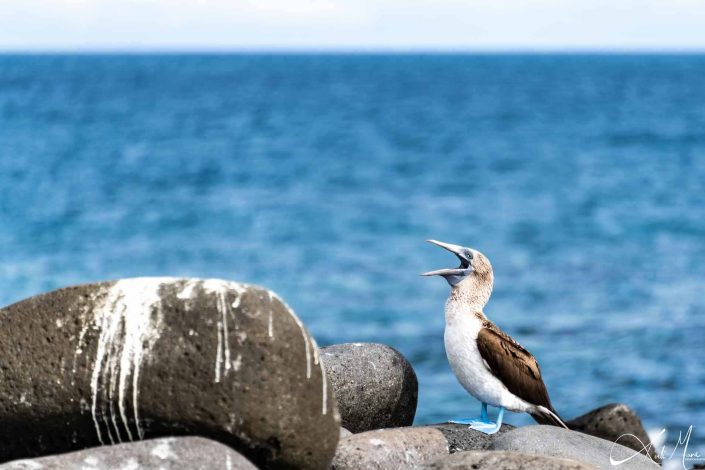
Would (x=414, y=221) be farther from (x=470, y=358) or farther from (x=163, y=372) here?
(x=163, y=372)

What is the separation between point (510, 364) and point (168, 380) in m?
2.71

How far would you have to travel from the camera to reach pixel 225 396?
5961mm

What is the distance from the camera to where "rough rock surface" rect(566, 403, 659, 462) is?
31.6 feet

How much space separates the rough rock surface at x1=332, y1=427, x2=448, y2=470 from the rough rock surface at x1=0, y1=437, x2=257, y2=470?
4.65 feet

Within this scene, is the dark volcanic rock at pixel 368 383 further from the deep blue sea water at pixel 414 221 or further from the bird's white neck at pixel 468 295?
the deep blue sea water at pixel 414 221

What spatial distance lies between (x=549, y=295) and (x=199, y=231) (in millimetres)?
10200

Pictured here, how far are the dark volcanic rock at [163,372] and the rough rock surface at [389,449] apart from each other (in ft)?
2.77

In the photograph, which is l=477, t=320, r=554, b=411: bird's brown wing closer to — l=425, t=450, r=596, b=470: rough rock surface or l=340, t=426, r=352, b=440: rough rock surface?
l=340, t=426, r=352, b=440: rough rock surface

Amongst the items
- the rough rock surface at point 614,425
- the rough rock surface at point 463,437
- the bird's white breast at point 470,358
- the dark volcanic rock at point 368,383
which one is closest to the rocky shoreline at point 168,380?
the rough rock surface at point 463,437

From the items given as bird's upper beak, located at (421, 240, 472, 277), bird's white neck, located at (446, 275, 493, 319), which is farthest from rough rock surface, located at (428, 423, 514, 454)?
bird's upper beak, located at (421, 240, 472, 277)

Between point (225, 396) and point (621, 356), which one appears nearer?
point (225, 396)

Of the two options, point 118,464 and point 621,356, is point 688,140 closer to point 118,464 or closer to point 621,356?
point 621,356

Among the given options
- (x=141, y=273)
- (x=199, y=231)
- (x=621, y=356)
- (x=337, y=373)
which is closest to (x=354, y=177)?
(x=199, y=231)

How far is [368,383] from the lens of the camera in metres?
8.30
